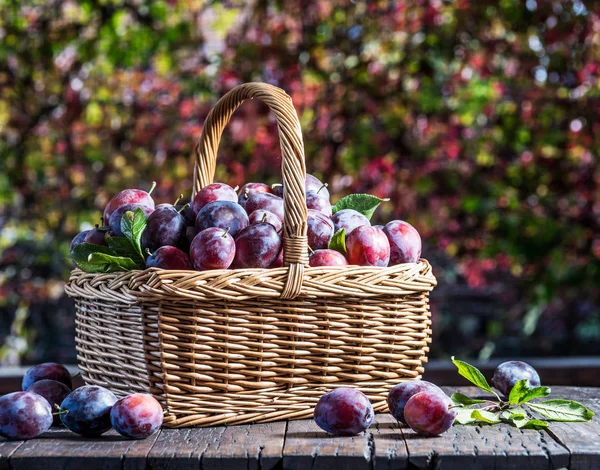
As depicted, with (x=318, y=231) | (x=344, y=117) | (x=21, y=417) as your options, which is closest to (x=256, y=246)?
(x=318, y=231)

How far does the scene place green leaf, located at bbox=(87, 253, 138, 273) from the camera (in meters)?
1.29

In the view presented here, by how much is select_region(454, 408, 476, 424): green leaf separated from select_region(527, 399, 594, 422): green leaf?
110 mm

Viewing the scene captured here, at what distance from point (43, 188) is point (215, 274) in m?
2.38

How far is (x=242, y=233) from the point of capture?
4.12 feet

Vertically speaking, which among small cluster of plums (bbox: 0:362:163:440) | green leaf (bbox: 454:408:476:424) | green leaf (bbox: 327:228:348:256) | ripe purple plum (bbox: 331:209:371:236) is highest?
ripe purple plum (bbox: 331:209:371:236)

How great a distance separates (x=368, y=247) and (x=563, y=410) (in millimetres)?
427

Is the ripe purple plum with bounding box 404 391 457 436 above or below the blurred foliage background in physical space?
below

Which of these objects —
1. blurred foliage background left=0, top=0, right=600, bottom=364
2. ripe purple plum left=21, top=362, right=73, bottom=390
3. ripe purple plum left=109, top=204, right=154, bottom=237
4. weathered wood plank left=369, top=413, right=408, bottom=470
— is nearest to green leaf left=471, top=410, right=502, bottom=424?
weathered wood plank left=369, top=413, right=408, bottom=470

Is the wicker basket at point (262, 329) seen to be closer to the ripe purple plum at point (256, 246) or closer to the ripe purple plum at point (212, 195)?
the ripe purple plum at point (256, 246)

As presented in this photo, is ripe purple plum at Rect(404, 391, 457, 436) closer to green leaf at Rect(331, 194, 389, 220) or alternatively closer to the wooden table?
the wooden table

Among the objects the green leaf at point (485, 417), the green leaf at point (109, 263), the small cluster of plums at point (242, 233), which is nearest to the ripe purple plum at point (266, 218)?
the small cluster of plums at point (242, 233)

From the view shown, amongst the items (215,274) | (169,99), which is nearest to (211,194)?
(215,274)

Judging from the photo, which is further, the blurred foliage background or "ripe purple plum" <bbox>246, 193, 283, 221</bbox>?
the blurred foliage background

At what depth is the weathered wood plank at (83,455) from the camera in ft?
3.57
